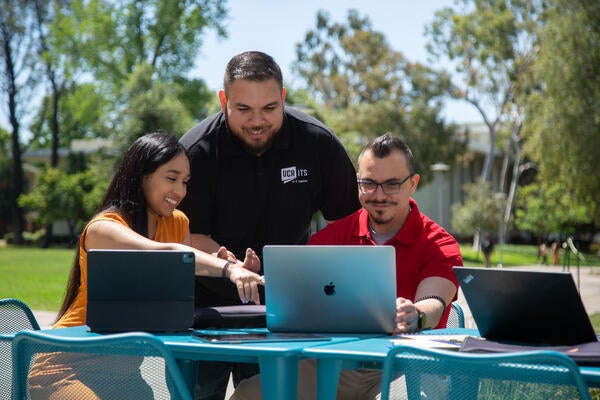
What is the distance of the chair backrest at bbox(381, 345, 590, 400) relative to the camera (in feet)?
7.56

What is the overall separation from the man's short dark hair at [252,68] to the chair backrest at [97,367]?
1.51 metres

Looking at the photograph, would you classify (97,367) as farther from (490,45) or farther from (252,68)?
(490,45)

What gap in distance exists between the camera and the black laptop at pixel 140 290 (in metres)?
3.12

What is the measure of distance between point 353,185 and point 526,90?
41286mm

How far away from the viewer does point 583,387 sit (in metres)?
2.27

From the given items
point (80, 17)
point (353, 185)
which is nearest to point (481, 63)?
point (80, 17)

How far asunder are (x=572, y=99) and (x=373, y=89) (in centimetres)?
1924

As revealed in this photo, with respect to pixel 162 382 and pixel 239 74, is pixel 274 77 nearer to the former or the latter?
pixel 239 74

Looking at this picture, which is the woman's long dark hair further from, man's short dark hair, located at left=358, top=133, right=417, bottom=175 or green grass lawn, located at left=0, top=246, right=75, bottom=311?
green grass lawn, located at left=0, top=246, right=75, bottom=311

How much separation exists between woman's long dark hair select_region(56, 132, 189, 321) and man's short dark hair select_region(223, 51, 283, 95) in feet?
1.33

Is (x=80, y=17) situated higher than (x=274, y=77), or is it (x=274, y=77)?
(x=80, y=17)

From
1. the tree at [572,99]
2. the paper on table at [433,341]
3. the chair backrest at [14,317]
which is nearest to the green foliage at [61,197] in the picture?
the tree at [572,99]

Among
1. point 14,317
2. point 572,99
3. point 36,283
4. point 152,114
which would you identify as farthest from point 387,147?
point 152,114

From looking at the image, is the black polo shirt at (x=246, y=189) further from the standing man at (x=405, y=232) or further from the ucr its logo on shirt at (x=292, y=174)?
the standing man at (x=405, y=232)
